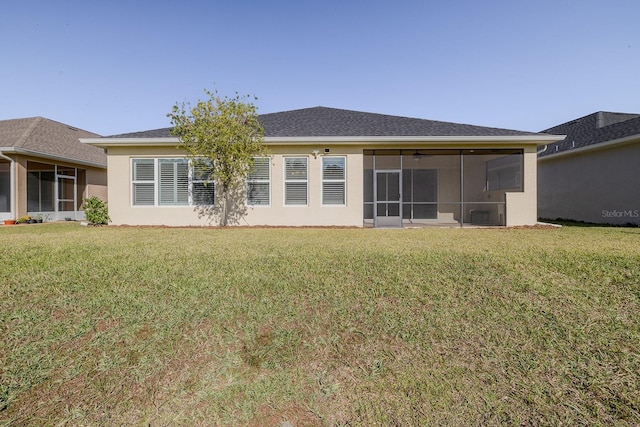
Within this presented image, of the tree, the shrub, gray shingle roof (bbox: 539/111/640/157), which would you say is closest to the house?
the shrub

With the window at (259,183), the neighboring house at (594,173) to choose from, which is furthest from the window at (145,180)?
the neighboring house at (594,173)

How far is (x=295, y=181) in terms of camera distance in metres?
11.3

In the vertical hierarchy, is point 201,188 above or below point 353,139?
below

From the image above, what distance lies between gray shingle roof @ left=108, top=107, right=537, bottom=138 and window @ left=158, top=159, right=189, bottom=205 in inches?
43.5

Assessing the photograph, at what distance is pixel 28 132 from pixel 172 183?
29.5ft

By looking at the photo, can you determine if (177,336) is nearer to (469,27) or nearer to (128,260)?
(128,260)

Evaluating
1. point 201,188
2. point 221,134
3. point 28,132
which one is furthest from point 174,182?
point 28,132

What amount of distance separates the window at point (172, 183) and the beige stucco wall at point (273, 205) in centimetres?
26

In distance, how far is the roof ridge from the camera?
13.0 metres

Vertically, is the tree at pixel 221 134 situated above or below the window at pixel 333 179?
above

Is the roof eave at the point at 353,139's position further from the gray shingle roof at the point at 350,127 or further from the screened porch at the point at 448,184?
the screened porch at the point at 448,184

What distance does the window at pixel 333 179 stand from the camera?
36.9 ft

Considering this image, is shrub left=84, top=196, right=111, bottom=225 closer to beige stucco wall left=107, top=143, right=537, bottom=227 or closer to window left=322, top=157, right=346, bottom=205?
beige stucco wall left=107, top=143, right=537, bottom=227

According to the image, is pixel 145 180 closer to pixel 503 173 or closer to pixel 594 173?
pixel 503 173
